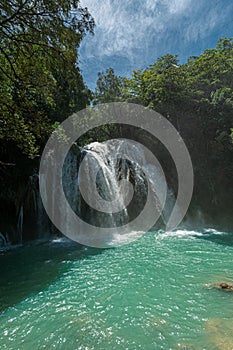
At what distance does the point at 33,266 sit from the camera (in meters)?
6.62

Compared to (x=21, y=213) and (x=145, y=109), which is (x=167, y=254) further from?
(x=145, y=109)

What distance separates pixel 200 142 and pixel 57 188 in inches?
494

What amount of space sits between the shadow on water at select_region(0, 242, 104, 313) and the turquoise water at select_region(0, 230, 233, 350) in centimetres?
3

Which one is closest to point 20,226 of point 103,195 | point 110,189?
point 103,195

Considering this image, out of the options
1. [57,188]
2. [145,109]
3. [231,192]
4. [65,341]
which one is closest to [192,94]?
[145,109]

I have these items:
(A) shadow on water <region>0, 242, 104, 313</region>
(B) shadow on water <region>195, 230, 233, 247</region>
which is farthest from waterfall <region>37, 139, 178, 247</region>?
(B) shadow on water <region>195, 230, 233, 247</region>

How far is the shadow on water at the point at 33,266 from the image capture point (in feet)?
16.3

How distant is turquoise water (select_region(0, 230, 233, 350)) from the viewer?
3164 millimetres

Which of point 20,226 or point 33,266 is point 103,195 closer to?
point 20,226

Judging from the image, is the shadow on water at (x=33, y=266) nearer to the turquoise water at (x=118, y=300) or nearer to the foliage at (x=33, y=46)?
the turquoise water at (x=118, y=300)

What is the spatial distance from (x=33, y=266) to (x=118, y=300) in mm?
3722

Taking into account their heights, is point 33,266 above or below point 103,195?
below

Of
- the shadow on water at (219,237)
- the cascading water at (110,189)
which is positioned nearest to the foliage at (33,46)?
the cascading water at (110,189)

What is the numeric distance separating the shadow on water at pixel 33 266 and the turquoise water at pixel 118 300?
29 millimetres
